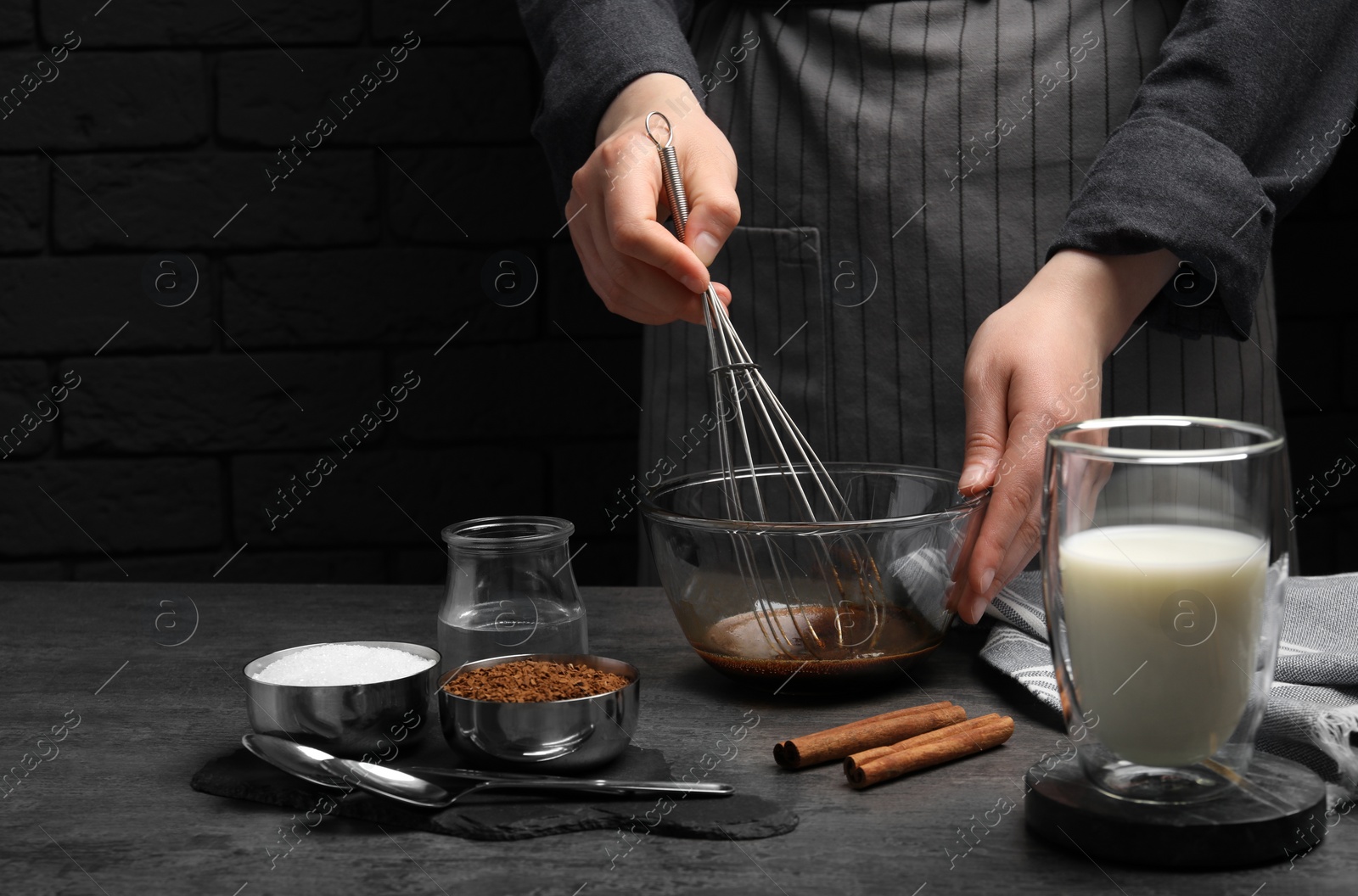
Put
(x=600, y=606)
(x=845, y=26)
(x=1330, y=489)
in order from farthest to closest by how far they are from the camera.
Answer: (x=1330, y=489), (x=845, y=26), (x=600, y=606)

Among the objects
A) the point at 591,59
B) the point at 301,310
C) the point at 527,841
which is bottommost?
the point at 527,841

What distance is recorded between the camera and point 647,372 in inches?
46.8

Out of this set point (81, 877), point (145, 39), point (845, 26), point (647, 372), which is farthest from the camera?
point (145, 39)

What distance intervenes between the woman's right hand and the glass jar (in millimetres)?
169

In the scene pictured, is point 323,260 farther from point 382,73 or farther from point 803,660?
point 803,660

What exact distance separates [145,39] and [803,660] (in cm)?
114

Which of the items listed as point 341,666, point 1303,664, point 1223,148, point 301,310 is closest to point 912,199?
point 1223,148

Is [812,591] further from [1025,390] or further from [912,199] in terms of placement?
[912,199]

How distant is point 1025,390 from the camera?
73 cm

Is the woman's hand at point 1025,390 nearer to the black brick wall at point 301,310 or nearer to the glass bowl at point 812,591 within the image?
the glass bowl at point 812,591

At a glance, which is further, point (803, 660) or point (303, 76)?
point (303, 76)

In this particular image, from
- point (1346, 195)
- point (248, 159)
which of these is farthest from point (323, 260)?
point (1346, 195)

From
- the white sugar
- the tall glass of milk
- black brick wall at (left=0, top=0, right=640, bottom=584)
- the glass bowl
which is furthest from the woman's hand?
black brick wall at (left=0, top=0, right=640, bottom=584)

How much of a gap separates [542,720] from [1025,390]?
1.11ft
